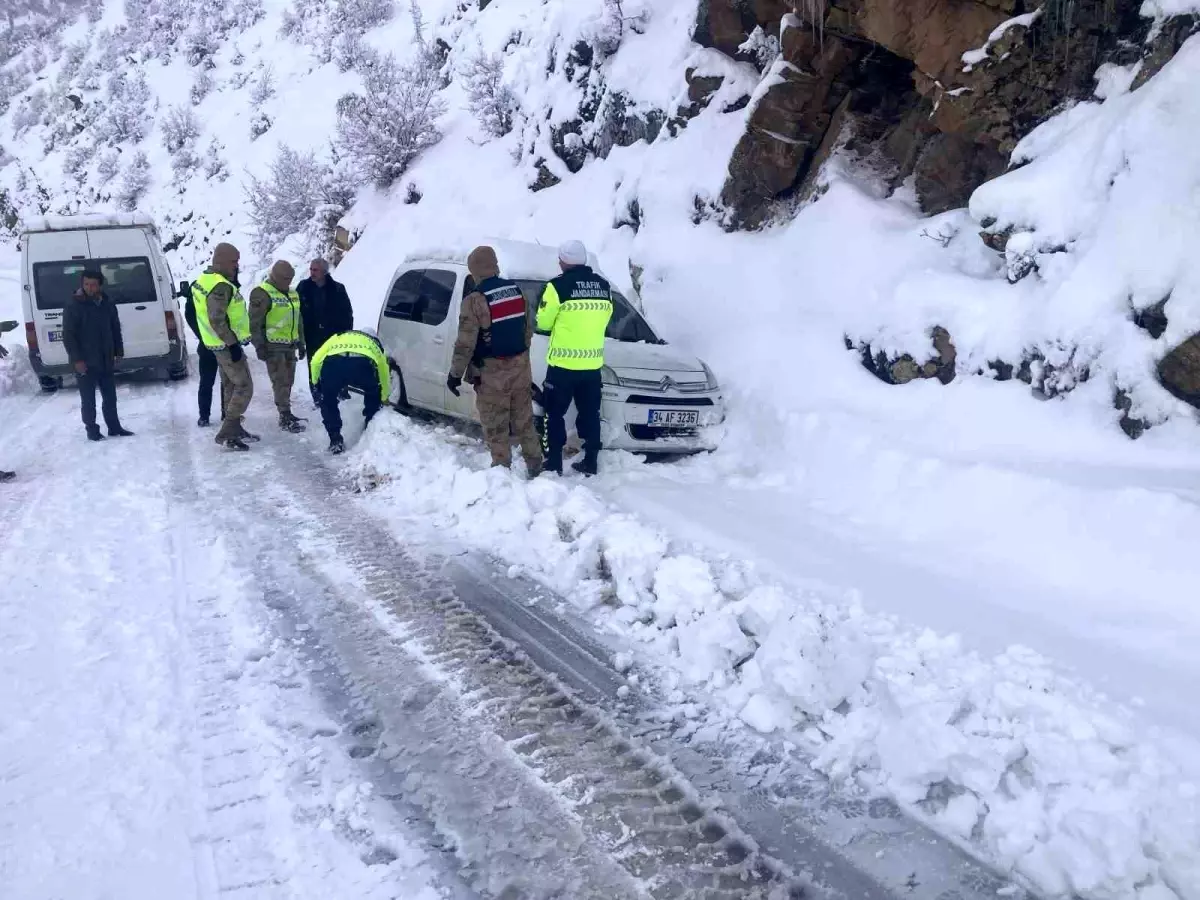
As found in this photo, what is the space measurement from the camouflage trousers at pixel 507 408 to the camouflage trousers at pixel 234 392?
9.72 feet

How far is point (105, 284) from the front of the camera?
37.4 ft

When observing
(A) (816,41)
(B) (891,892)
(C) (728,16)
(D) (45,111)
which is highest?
(D) (45,111)

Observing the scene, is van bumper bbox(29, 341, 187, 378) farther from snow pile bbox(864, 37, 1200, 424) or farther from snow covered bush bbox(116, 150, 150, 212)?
snow covered bush bbox(116, 150, 150, 212)

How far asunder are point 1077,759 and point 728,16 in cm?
1033

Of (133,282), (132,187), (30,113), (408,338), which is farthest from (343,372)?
(30,113)

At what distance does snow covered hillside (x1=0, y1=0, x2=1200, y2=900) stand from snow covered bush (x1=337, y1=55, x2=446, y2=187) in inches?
219

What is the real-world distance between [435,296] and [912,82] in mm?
5653

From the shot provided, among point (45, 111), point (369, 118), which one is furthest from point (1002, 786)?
point (45, 111)

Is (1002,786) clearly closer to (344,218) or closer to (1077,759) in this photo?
(1077,759)

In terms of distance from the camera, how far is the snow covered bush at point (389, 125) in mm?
18344

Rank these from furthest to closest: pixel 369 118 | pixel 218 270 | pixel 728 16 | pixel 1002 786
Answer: pixel 369 118 < pixel 728 16 < pixel 218 270 < pixel 1002 786

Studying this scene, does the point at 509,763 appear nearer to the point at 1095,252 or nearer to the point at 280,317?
the point at 1095,252

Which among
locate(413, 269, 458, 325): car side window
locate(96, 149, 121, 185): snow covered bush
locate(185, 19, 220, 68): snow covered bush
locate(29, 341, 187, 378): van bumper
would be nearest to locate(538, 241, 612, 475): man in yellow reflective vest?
locate(413, 269, 458, 325): car side window

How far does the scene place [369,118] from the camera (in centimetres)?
1850
